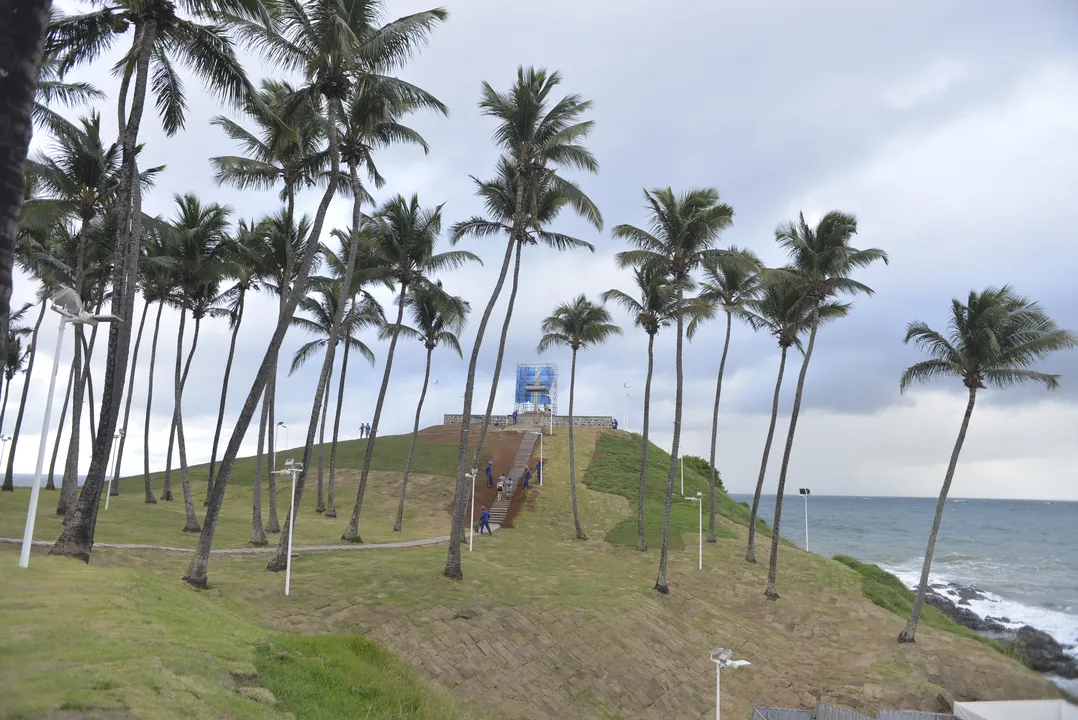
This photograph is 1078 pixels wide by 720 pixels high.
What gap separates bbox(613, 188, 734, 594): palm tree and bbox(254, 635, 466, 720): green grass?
50.1ft

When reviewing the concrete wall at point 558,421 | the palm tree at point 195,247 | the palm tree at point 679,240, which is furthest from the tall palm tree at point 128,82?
the concrete wall at point 558,421

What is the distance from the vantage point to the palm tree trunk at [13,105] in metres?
4.93

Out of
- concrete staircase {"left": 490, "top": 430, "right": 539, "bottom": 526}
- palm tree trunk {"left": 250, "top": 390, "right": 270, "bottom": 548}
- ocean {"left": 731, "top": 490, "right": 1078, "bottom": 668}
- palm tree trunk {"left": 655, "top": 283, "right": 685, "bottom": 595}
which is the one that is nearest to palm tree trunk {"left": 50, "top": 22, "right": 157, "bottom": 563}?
palm tree trunk {"left": 250, "top": 390, "right": 270, "bottom": 548}

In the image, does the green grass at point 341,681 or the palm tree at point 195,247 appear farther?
the palm tree at point 195,247

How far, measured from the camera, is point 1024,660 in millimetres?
24891

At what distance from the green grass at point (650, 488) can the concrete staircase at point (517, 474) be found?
5091 millimetres

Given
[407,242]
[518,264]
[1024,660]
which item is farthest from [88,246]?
[1024,660]

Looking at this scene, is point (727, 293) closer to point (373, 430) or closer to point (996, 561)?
point (373, 430)

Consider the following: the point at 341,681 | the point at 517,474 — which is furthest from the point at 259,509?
the point at 517,474

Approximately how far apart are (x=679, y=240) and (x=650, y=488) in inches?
982

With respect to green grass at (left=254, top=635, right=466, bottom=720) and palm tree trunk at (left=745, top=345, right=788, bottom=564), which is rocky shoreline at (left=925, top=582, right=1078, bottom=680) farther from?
green grass at (left=254, top=635, right=466, bottom=720)

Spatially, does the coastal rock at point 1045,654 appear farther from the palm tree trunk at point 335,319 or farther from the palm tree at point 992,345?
the palm tree trunk at point 335,319

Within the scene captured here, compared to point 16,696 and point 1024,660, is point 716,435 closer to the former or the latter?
point 1024,660

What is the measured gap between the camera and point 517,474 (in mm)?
47062
